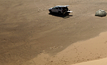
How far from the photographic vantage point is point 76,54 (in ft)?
A: 30.2

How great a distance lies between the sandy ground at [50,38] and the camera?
29.4 ft

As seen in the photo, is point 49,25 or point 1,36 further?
point 49,25

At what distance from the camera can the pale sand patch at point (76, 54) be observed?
28.1ft

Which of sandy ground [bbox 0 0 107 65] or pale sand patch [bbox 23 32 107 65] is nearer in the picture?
pale sand patch [bbox 23 32 107 65]

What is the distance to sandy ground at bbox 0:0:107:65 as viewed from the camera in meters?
8.95

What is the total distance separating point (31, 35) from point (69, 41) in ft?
12.7

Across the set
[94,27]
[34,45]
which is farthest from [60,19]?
[34,45]

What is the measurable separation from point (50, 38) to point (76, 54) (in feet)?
11.2

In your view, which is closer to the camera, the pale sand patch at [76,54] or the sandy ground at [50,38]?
the pale sand patch at [76,54]

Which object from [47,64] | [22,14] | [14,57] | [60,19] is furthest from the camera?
[22,14]

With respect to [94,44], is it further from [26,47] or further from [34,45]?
[26,47]

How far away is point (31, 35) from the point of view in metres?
12.3

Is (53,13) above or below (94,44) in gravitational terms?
above

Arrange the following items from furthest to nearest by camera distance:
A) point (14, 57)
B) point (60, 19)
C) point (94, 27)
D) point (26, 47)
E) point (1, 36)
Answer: point (60, 19) < point (94, 27) < point (1, 36) < point (26, 47) < point (14, 57)
